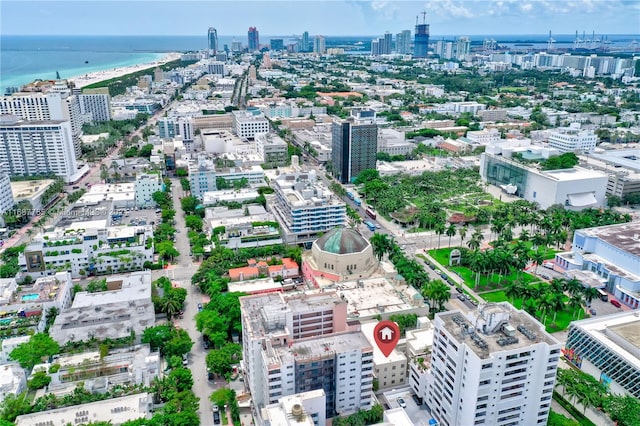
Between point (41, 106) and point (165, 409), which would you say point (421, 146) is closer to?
point (41, 106)

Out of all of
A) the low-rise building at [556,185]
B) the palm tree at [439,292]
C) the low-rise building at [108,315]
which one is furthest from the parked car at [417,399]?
the low-rise building at [556,185]

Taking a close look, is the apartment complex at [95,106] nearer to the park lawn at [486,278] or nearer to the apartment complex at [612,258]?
the park lawn at [486,278]

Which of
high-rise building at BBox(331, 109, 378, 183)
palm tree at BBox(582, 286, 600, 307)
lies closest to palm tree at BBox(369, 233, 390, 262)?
palm tree at BBox(582, 286, 600, 307)

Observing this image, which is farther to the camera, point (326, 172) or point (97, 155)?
point (97, 155)

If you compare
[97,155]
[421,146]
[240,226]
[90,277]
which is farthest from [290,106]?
[90,277]

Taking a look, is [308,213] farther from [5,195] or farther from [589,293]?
[5,195]

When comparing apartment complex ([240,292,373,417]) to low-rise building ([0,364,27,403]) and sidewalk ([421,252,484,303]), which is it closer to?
low-rise building ([0,364,27,403])
